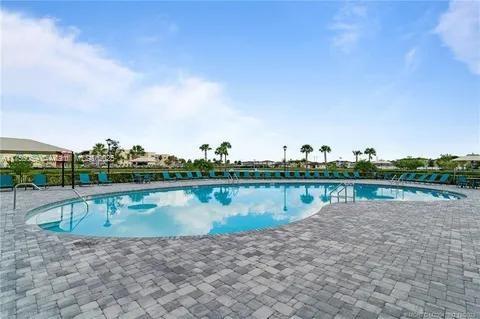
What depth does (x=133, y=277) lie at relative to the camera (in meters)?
3.67

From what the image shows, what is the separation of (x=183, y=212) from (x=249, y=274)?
7626 mm

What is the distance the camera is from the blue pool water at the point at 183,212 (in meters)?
8.22

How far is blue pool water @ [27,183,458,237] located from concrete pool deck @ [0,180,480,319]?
2.40m

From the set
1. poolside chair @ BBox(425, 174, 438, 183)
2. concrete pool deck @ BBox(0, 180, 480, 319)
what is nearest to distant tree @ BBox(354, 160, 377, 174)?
poolside chair @ BBox(425, 174, 438, 183)

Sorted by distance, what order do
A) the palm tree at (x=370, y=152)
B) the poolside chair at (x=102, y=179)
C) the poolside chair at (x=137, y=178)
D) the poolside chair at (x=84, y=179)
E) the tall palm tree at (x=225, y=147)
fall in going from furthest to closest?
1. the palm tree at (x=370, y=152)
2. the tall palm tree at (x=225, y=147)
3. the poolside chair at (x=137, y=178)
4. the poolside chair at (x=102, y=179)
5. the poolside chair at (x=84, y=179)

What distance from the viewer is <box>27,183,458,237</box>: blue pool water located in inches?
324

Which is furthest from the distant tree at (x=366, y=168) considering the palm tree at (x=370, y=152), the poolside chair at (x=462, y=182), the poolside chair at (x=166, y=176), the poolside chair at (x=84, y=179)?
the palm tree at (x=370, y=152)

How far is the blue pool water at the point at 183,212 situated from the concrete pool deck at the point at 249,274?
2396mm

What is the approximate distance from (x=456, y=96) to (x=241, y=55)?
44.6ft

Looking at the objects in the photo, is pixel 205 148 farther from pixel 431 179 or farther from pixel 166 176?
pixel 431 179

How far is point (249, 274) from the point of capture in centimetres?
379

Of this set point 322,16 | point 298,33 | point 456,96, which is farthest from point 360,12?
point 456,96

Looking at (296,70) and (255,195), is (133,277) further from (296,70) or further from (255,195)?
(296,70)

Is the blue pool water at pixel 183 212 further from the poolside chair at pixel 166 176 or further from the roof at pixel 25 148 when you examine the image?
the roof at pixel 25 148
